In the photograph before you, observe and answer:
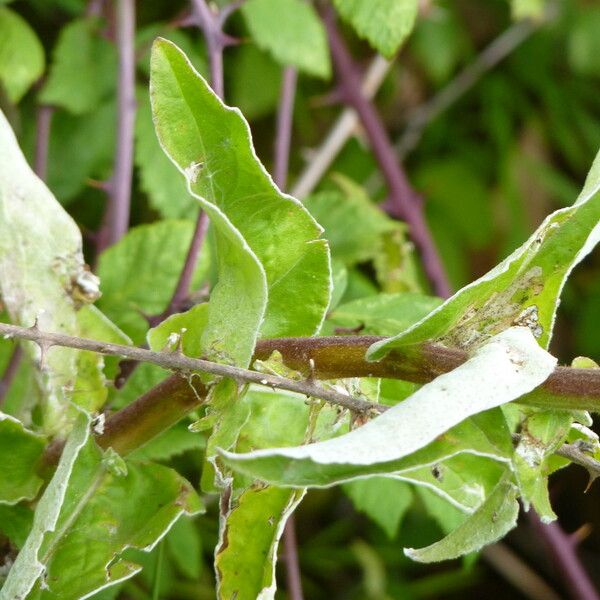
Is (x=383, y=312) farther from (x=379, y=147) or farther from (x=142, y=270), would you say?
(x=379, y=147)

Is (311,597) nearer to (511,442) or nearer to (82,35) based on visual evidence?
(82,35)

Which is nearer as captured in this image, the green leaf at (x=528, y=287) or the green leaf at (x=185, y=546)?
the green leaf at (x=528, y=287)

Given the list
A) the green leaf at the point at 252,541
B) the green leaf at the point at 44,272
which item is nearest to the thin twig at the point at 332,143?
the green leaf at the point at 44,272

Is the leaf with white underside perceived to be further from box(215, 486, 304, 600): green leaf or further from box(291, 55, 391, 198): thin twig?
box(291, 55, 391, 198): thin twig

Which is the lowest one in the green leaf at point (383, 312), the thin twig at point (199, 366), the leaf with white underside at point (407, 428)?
the green leaf at point (383, 312)

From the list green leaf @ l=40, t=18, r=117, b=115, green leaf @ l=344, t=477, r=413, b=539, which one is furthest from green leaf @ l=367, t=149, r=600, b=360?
green leaf @ l=40, t=18, r=117, b=115

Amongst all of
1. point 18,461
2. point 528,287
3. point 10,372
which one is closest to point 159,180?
point 10,372

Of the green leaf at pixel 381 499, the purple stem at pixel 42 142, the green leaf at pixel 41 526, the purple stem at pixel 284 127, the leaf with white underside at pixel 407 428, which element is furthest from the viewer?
the purple stem at pixel 284 127

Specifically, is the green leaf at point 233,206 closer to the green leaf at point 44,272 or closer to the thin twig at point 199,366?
the thin twig at point 199,366
